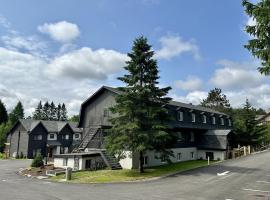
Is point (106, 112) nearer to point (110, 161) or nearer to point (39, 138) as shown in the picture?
point (110, 161)

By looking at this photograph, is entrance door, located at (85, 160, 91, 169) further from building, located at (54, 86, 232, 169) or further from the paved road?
the paved road

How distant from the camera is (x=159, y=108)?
1201 inches

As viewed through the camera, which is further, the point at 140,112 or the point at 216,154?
the point at 216,154

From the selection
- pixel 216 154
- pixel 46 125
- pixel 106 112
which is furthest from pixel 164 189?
pixel 46 125

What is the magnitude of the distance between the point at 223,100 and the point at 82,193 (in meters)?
86.0

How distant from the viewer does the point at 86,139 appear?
1512 inches

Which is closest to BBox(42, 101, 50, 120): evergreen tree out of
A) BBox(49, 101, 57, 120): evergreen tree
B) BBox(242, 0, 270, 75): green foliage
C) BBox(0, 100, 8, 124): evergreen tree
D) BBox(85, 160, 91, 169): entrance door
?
BBox(49, 101, 57, 120): evergreen tree

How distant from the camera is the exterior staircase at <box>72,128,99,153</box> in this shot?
37.5m

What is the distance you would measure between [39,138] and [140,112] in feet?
128

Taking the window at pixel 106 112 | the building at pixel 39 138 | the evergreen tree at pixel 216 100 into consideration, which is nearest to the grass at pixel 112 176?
the window at pixel 106 112

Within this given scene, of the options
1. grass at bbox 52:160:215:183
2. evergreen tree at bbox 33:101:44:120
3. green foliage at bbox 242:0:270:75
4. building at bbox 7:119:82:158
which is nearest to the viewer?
green foliage at bbox 242:0:270:75

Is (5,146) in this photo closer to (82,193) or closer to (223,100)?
(82,193)

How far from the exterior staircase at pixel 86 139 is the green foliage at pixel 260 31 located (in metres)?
24.0

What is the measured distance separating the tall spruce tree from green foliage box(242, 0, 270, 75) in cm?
1250
